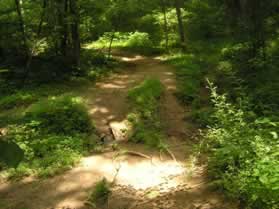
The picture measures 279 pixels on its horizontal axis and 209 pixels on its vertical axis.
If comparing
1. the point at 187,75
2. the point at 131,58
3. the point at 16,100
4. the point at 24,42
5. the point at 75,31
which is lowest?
the point at 16,100

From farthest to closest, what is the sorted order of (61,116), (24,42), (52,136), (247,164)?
1. (24,42)
2. (61,116)
3. (52,136)
4. (247,164)

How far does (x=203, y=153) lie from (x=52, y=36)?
26.2 ft

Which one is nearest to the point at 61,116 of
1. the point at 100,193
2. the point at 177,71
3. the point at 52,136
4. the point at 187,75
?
the point at 52,136

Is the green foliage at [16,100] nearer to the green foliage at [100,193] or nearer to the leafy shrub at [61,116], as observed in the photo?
the leafy shrub at [61,116]

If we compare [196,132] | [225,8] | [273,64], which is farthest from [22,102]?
[225,8]

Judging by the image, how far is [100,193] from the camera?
634 centimetres

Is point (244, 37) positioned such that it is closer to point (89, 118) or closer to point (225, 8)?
point (225, 8)

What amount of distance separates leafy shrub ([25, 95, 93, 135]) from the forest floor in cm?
33

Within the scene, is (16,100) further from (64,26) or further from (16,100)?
(64,26)

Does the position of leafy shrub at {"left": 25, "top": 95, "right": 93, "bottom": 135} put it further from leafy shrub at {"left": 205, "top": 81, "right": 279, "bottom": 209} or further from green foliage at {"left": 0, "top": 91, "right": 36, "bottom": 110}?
leafy shrub at {"left": 205, "top": 81, "right": 279, "bottom": 209}

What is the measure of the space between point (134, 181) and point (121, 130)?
7.90 ft

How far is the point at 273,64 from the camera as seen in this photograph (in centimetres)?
1075

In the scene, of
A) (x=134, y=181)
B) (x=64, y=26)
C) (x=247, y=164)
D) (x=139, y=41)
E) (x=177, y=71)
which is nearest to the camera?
(x=247, y=164)

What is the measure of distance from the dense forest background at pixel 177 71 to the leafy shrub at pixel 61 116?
0.08 feet
